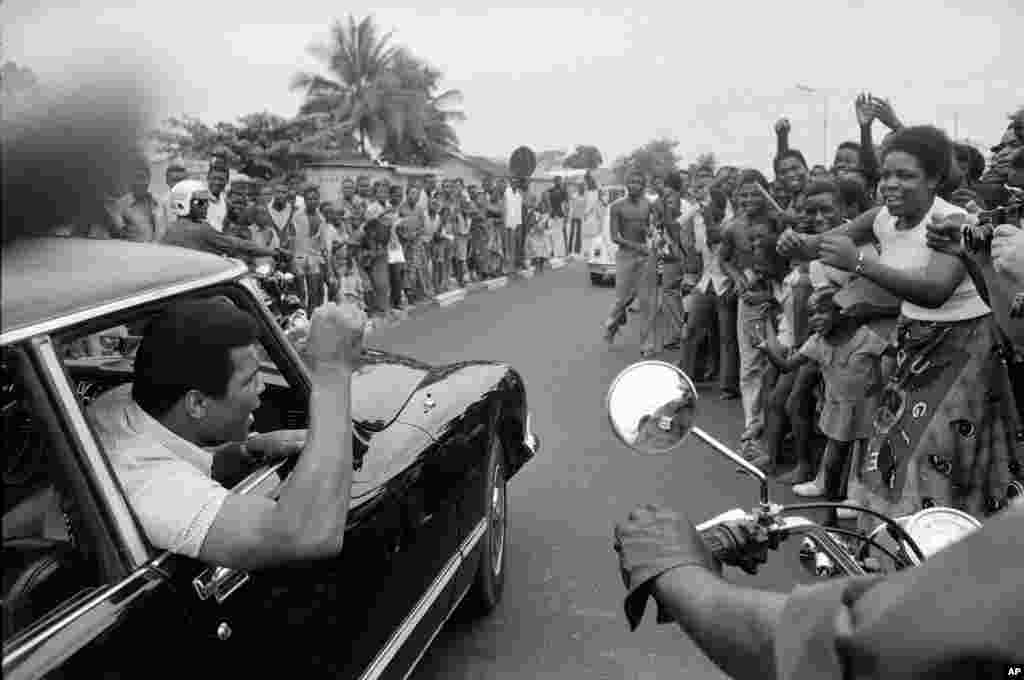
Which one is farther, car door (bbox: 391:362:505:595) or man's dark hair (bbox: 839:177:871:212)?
man's dark hair (bbox: 839:177:871:212)

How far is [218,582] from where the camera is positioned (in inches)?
73.4

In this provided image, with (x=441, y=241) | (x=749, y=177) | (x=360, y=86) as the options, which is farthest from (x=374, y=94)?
(x=749, y=177)

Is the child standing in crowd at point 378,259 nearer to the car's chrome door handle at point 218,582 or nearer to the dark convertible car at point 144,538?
the dark convertible car at point 144,538

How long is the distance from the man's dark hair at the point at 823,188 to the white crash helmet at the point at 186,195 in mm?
4663

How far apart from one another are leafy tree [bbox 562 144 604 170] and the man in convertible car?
5860 centimetres

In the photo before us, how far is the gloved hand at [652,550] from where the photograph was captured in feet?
4.53

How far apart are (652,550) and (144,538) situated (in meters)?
1.04

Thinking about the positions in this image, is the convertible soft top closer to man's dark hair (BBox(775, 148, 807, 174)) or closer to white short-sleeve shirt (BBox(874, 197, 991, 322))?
white short-sleeve shirt (BBox(874, 197, 991, 322))

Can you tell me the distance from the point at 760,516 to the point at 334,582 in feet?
3.63

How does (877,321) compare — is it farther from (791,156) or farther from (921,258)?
(791,156)

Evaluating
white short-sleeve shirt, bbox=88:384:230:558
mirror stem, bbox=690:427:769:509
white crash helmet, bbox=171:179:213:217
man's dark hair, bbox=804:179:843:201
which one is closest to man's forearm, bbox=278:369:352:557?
white short-sleeve shirt, bbox=88:384:230:558

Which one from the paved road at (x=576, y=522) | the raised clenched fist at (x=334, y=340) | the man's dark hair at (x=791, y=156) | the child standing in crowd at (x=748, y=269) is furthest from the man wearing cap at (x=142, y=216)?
the raised clenched fist at (x=334, y=340)

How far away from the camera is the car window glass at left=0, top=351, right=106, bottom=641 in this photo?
1641mm

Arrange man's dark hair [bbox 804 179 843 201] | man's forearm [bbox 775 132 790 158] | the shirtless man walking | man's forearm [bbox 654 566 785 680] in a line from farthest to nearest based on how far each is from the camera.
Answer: the shirtless man walking, man's forearm [bbox 775 132 790 158], man's dark hair [bbox 804 179 843 201], man's forearm [bbox 654 566 785 680]
